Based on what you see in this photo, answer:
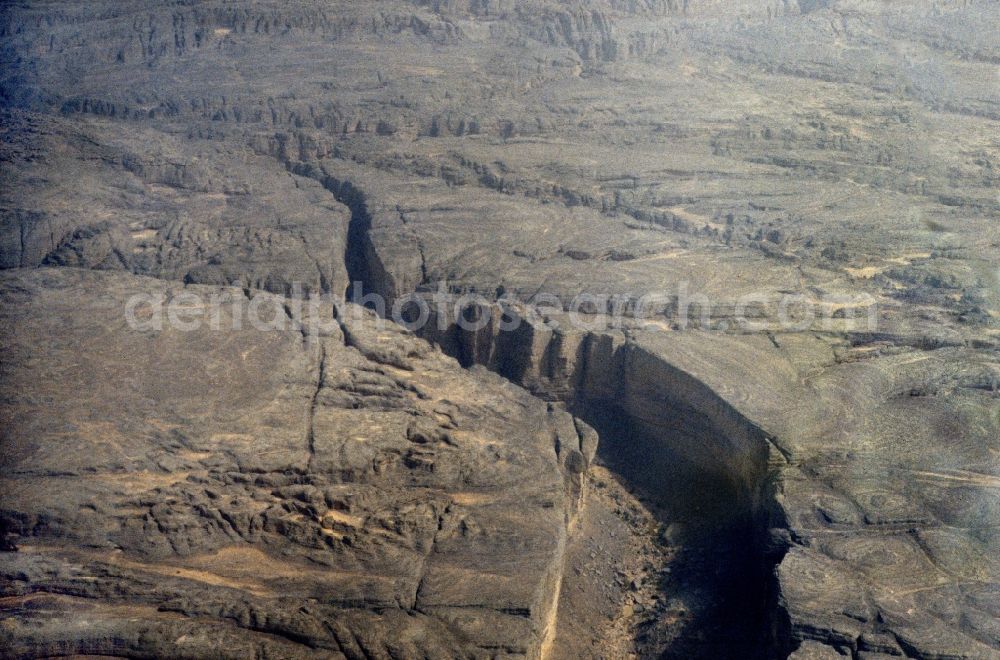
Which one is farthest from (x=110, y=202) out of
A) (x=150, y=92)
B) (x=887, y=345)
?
(x=887, y=345)

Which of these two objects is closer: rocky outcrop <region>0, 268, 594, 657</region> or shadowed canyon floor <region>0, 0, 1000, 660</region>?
rocky outcrop <region>0, 268, 594, 657</region>

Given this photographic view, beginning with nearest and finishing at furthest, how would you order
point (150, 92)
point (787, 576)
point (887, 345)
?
point (787, 576) < point (887, 345) < point (150, 92)

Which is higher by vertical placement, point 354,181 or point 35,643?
point 354,181

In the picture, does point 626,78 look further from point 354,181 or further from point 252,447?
point 252,447

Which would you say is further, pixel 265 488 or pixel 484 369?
pixel 484 369

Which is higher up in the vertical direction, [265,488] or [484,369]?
[484,369]

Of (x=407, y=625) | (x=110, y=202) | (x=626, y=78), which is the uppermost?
(x=626, y=78)

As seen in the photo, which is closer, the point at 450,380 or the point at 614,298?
the point at 450,380

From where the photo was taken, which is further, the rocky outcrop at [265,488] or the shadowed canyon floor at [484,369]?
the shadowed canyon floor at [484,369]
